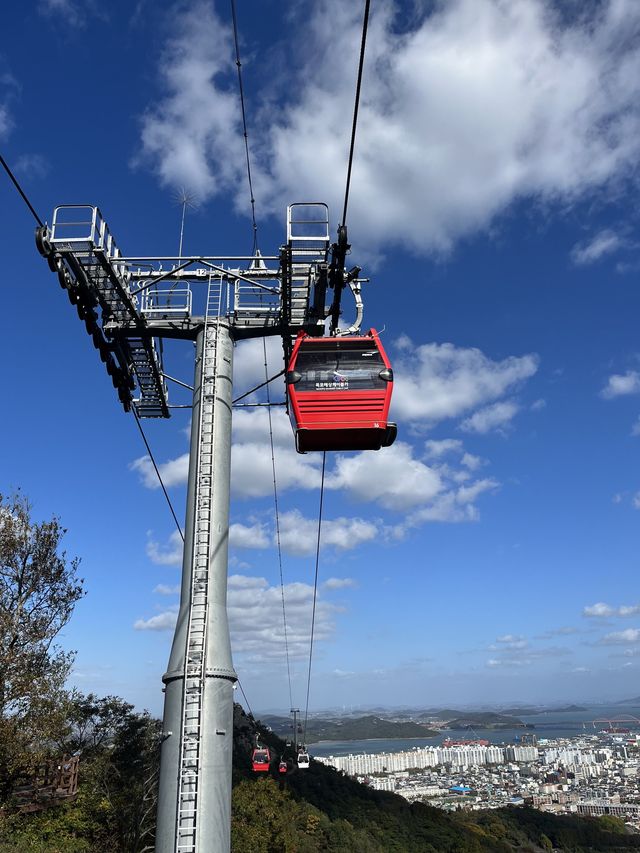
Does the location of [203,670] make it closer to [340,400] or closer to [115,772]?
[340,400]

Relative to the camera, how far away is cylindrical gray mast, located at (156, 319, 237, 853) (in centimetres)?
853

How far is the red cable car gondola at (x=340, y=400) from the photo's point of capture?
33.1 feet

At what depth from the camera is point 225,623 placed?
9.85 metres

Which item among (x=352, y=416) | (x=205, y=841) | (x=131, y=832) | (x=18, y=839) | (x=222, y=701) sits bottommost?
(x=131, y=832)

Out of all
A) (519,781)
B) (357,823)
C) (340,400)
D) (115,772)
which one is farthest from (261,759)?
(519,781)

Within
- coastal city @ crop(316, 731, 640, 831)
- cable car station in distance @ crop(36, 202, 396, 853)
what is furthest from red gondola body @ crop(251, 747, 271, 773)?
coastal city @ crop(316, 731, 640, 831)

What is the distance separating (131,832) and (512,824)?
8655cm

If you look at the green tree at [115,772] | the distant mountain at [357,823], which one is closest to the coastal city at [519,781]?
the distant mountain at [357,823]

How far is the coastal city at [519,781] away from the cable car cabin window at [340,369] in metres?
122

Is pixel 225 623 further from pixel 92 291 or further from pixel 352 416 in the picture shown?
pixel 92 291

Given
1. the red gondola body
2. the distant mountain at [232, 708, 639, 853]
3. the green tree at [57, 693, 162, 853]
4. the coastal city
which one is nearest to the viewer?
the green tree at [57, 693, 162, 853]

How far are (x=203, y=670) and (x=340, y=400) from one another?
15.7ft

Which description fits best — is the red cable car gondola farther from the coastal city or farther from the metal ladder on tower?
the coastal city

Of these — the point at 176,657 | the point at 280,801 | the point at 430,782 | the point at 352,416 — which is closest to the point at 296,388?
the point at 352,416
